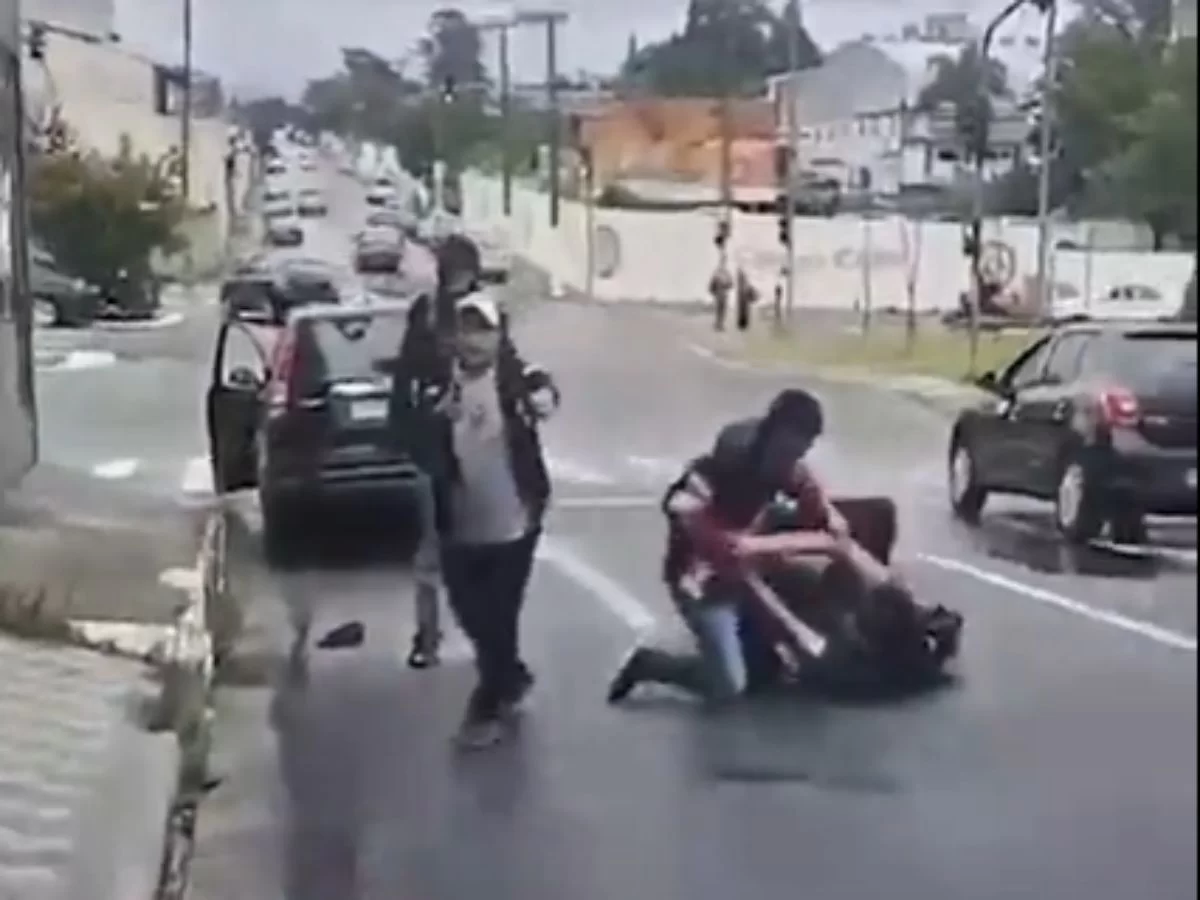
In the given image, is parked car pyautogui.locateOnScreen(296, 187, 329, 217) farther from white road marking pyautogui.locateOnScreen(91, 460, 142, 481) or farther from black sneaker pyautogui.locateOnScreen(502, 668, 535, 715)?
black sneaker pyautogui.locateOnScreen(502, 668, 535, 715)

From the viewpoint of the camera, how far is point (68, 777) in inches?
131

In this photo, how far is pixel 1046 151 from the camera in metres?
2.19

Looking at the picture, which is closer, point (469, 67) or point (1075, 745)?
point (1075, 745)

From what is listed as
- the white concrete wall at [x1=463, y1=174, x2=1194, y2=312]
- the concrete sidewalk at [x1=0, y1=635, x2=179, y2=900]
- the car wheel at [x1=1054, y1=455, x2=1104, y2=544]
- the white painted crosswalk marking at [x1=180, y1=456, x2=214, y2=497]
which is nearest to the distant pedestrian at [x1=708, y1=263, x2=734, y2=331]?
the white concrete wall at [x1=463, y1=174, x2=1194, y2=312]

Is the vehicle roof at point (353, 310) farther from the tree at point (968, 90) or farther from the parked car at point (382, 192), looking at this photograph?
the tree at point (968, 90)

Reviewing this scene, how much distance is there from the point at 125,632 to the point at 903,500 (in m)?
0.99

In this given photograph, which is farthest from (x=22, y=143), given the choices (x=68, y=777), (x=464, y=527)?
(x=68, y=777)

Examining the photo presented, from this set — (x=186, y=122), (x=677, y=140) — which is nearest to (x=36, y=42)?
(x=186, y=122)

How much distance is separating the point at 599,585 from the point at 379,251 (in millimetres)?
352

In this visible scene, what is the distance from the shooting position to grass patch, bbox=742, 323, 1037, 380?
2.23 metres

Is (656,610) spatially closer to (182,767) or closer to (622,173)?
(622,173)

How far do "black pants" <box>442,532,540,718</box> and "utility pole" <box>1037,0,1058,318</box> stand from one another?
487 mm

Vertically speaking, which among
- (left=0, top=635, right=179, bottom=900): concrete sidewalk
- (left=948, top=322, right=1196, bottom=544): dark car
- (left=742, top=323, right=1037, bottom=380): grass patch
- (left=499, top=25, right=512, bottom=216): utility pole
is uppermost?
(left=499, top=25, right=512, bottom=216): utility pole

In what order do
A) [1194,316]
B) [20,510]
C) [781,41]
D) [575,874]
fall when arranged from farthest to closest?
[20,510]
[575,874]
[781,41]
[1194,316]
